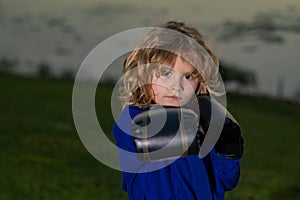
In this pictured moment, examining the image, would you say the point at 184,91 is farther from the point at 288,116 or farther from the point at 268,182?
the point at 288,116

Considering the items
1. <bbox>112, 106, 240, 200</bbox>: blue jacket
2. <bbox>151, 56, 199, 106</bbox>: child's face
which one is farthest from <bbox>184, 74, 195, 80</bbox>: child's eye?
<bbox>112, 106, 240, 200</bbox>: blue jacket

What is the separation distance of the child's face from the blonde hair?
A: 0.12ft

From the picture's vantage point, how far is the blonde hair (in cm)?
354

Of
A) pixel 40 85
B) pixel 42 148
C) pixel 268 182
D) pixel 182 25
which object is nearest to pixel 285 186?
pixel 268 182

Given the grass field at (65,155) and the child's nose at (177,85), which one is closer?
the child's nose at (177,85)

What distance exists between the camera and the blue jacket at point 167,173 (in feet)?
11.0

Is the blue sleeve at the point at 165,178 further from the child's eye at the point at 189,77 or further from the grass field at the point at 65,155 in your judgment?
the grass field at the point at 65,155

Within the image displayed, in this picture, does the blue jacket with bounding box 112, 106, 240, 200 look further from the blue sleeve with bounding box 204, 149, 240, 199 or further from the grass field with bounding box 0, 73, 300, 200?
the grass field with bounding box 0, 73, 300, 200

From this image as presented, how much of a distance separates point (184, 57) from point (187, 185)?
1.97 ft

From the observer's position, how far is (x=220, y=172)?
3.44m

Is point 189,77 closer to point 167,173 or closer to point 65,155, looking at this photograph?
point 167,173

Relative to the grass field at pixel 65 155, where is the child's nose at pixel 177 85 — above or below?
above

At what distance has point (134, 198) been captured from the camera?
3.43 metres

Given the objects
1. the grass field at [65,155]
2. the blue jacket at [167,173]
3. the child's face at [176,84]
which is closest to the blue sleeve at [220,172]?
the blue jacket at [167,173]
